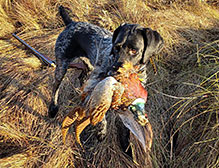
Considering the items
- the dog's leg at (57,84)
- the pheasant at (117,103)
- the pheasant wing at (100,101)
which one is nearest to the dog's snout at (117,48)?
the pheasant at (117,103)

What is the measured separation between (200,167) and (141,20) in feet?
10.4

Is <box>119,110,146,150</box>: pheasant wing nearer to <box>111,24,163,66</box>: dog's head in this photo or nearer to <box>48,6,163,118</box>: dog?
<box>48,6,163,118</box>: dog

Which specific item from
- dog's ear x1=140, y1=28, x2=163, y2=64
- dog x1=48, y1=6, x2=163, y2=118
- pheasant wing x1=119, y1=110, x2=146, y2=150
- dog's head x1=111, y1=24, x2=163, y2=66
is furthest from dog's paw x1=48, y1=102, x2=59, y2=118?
pheasant wing x1=119, y1=110, x2=146, y2=150

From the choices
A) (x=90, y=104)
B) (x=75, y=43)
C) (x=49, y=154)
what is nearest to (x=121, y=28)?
(x=75, y=43)

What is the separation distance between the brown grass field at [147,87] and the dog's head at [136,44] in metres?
0.57

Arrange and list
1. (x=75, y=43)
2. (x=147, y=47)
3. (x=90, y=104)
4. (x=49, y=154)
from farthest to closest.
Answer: (x=75, y=43) < (x=49, y=154) < (x=147, y=47) < (x=90, y=104)

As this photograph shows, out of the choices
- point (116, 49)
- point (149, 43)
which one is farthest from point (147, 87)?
point (116, 49)

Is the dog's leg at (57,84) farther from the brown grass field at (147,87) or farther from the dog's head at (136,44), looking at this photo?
the dog's head at (136,44)

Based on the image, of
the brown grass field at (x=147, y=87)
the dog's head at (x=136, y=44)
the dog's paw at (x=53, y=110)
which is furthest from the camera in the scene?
the dog's paw at (x=53, y=110)

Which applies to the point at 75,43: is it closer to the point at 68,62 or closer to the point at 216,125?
the point at 68,62

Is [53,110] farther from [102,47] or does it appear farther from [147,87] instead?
[147,87]

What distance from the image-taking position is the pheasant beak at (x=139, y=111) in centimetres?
149

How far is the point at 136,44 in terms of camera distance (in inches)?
88.2

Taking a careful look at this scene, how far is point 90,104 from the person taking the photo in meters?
1.40
